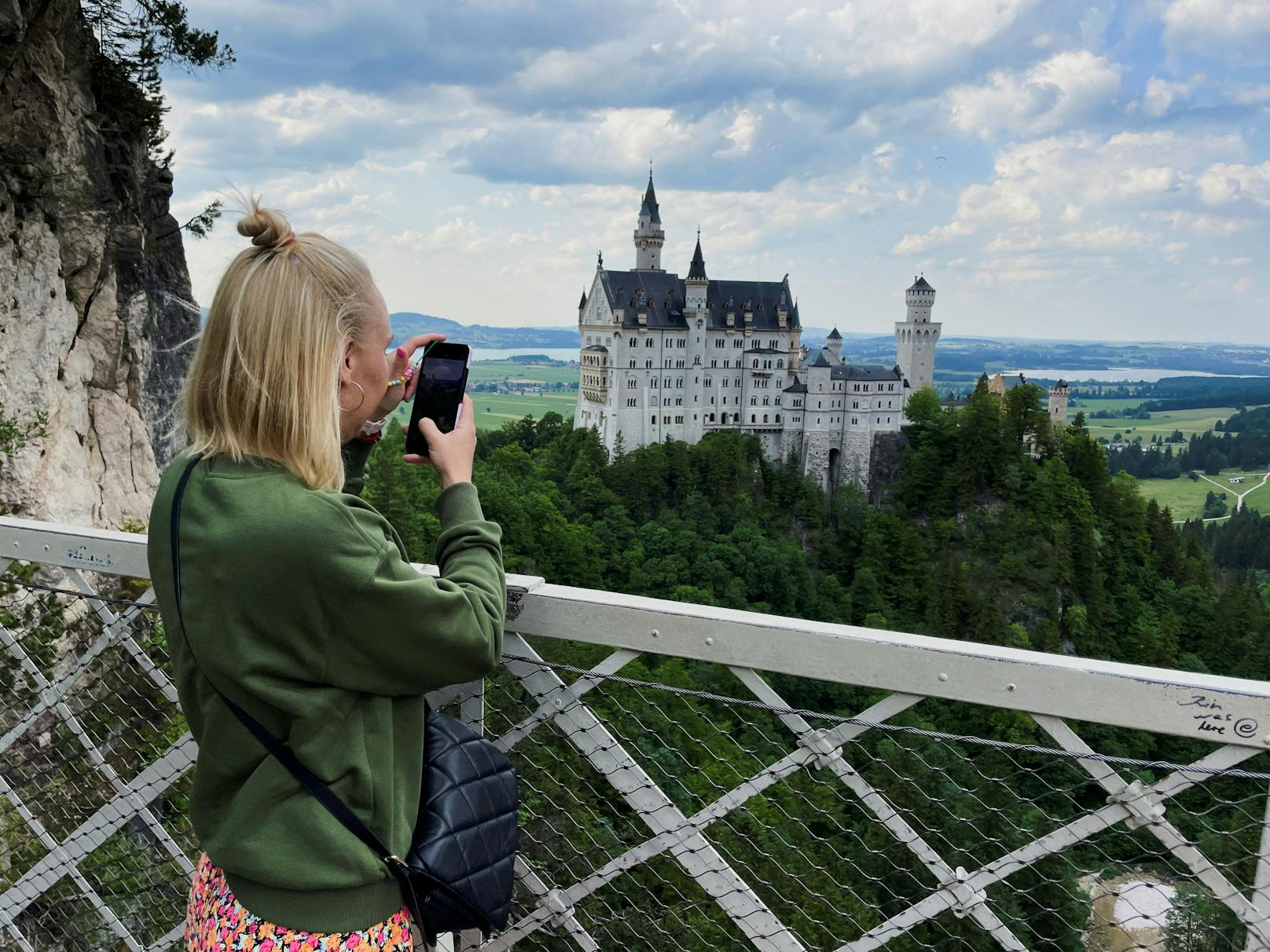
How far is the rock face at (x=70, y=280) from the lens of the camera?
39.0 ft

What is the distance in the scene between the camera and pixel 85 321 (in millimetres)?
14031

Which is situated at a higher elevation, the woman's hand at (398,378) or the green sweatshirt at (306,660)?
the woman's hand at (398,378)

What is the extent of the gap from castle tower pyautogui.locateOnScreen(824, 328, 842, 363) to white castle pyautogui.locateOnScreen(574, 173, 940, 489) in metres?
0.09

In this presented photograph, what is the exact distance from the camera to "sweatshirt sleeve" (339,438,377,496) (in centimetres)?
221

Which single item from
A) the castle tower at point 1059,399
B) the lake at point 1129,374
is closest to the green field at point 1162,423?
the lake at point 1129,374

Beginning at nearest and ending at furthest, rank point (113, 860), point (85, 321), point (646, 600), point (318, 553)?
point (318, 553), point (646, 600), point (113, 860), point (85, 321)

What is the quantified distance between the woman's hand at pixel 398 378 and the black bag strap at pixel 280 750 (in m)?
0.45

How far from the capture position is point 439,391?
2084 millimetres

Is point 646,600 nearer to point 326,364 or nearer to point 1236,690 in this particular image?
point 326,364

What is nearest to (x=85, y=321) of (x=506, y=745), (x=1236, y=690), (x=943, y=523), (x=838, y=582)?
(x=506, y=745)

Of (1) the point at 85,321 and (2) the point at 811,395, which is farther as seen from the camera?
(2) the point at 811,395

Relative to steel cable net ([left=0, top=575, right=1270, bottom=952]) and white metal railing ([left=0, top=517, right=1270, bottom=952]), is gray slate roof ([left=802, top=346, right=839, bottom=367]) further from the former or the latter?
white metal railing ([left=0, top=517, right=1270, bottom=952])

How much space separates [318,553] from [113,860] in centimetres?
230

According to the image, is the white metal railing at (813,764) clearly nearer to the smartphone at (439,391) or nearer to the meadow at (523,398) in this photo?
the smartphone at (439,391)
